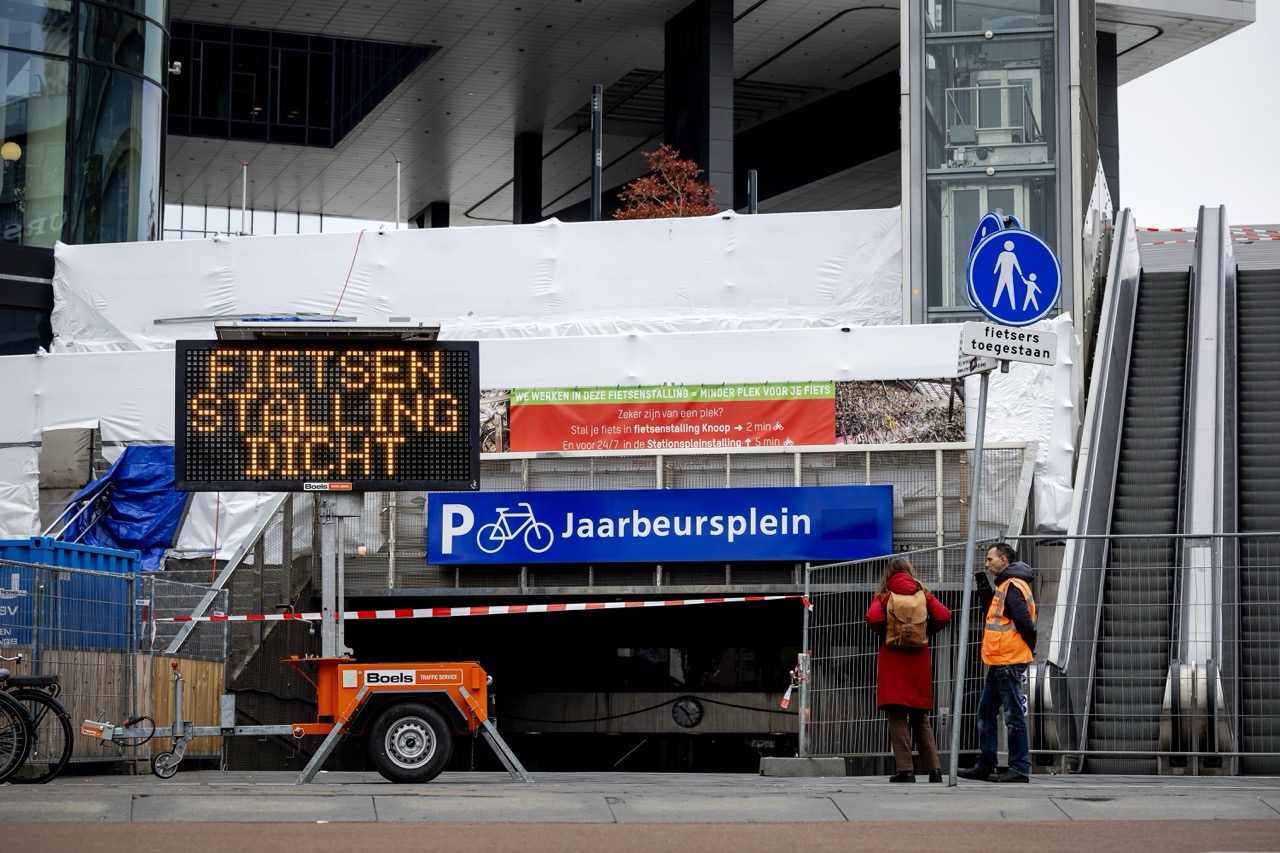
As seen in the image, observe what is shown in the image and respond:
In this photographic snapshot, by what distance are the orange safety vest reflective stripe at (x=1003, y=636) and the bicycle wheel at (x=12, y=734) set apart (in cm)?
611

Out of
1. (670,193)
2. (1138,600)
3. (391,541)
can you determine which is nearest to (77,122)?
(670,193)

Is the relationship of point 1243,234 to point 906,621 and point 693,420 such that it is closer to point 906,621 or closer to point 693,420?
point 693,420

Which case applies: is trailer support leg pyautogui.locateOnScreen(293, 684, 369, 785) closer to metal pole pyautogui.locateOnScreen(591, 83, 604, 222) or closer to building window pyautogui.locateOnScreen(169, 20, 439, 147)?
metal pole pyautogui.locateOnScreen(591, 83, 604, 222)

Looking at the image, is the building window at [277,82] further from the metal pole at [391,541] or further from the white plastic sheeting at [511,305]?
the metal pole at [391,541]

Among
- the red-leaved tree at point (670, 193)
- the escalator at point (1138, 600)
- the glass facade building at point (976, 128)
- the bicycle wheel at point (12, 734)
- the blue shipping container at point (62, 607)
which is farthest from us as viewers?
the red-leaved tree at point (670, 193)

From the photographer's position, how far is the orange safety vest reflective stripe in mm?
11227

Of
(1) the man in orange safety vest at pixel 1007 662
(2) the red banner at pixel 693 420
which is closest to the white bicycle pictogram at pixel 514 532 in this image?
(2) the red banner at pixel 693 420

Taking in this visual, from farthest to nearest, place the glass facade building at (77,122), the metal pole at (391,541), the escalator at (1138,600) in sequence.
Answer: the glass facade building at (77,122) → the metal pole at (391,541) → the escalator at (1138,600)

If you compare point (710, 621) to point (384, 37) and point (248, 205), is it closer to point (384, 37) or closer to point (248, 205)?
point (384, 37)

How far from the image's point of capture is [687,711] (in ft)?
69.3

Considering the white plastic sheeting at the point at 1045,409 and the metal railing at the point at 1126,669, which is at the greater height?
the white plastic sheeting at the point at 1045,409

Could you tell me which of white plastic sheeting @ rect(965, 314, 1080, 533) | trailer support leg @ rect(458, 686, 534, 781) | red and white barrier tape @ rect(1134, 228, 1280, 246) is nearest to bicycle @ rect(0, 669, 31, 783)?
trailer support leg @ rect(458, 686, 534, 781)

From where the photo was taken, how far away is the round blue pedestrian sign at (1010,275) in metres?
10.8

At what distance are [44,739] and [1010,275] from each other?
730cm
